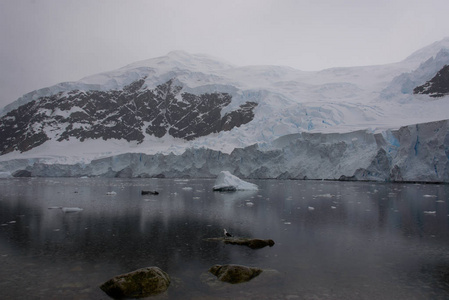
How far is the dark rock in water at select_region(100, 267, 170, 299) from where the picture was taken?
4910mm

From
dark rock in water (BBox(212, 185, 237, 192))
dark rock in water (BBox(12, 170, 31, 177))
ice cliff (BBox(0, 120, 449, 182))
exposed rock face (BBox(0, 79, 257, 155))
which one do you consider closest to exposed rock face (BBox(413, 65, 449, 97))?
ice cliff (BBox(0, 120, 449, 182))

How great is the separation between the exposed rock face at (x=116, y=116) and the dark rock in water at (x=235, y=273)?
7015cm

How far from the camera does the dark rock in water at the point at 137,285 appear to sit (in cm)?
491

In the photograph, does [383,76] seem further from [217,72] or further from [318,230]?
[318,230]

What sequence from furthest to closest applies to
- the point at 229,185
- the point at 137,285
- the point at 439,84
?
the point at 439,84, the point at 229,185, the point at 137,285

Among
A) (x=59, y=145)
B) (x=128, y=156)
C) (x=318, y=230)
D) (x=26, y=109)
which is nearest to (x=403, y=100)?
(x=128, y=156)

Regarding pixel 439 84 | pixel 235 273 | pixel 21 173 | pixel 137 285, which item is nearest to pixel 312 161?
pixel 439 84

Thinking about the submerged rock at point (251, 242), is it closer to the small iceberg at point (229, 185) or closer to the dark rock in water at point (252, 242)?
the dark rock in water at point (252, 242)

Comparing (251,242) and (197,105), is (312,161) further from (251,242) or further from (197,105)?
(197,105)

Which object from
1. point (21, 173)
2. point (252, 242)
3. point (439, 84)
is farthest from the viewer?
point (21, 173)

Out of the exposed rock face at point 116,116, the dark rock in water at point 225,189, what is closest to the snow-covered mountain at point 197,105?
the exposed rock face at point 116,116

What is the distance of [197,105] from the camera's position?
290 ft

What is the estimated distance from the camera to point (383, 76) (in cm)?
6588

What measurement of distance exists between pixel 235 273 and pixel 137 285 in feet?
5.17
